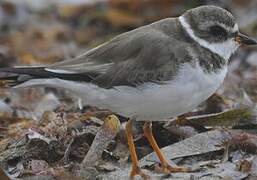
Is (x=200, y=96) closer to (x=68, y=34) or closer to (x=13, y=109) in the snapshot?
(x=13, y=109)

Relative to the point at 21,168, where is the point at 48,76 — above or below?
above

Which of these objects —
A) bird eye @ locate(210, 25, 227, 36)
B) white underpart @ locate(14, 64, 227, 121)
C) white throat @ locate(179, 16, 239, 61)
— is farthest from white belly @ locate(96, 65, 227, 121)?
bird eye @ locate(210, 25, 227, 36)

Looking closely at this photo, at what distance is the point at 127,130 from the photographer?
6.41 meters

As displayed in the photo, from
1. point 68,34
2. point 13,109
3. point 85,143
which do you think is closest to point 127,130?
point 85,143

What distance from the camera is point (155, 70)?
20.0ft

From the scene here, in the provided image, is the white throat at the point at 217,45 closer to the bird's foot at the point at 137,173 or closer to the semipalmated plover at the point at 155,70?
the semipalmated plover at the point at 155,70

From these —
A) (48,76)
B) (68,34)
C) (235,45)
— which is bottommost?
(68,34)

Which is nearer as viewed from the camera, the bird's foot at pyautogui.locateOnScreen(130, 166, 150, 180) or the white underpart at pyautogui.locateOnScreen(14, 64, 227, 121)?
the white underpart at pyautogui.locateOnScreen(14, 64, 227, 121)

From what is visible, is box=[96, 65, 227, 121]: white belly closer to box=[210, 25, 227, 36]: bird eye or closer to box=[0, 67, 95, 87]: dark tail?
box=[0, 67, 95, 87]: dark tail

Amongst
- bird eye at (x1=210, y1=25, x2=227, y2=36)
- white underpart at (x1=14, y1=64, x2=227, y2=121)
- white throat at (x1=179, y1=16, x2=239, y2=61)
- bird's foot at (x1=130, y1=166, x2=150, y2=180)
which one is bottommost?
bird's foot at (x1=130, y1=166, x2=150, y2=180)

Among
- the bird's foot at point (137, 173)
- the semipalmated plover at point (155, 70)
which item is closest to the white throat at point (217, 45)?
the semipalmated plover at point (155, 70)

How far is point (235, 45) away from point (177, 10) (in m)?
5.99

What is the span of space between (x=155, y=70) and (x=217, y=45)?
606 millimetres

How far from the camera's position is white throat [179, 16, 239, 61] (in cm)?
625
